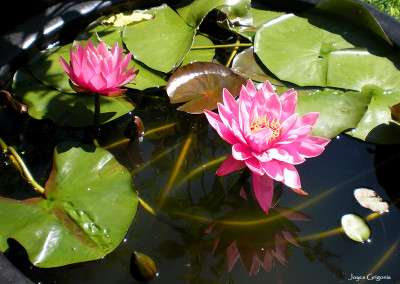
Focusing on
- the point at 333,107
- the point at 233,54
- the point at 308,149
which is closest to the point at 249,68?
the point at 233,54

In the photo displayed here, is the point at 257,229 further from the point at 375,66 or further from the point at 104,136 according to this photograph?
the point at 375,66

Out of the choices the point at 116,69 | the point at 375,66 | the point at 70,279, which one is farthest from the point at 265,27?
the point at 70,279

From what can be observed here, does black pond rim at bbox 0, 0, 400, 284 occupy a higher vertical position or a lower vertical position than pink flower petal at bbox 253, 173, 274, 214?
higher

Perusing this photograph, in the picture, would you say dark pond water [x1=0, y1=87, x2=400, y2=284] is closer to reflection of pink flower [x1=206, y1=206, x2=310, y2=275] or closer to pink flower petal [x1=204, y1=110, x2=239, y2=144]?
reflection of pink flower [x1=206, y1=206, x2=310, y2=275]

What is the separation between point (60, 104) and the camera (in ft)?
4.78

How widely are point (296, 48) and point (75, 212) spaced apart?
1231 millimetres

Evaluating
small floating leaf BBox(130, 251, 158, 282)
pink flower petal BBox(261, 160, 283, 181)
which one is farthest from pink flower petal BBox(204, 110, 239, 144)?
small floating leaf BBox(130, 251, 158, 282)

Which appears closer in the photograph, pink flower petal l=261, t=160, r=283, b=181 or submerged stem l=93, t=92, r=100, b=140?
pink flower petal l=261, t=160, r=283, b=181

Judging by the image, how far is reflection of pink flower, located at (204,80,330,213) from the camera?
1.08 meters

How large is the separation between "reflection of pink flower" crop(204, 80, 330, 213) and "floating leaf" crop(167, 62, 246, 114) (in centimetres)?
32

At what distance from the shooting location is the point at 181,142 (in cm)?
152

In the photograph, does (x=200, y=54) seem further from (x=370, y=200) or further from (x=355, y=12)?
(x=370, y=200)

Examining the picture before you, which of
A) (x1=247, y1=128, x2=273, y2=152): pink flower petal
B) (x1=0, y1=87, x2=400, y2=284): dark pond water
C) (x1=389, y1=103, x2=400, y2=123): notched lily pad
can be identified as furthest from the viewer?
(x1=389, y1=103, x2=400, y2=123): notched lily pad

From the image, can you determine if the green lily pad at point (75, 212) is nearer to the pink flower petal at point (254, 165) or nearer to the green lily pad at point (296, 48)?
the pink flower petal at point (254, 165)
